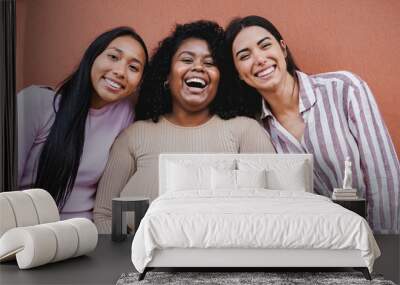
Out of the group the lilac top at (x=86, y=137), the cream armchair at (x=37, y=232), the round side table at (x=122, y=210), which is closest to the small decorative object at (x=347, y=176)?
the round side table at (x=122, y=210)

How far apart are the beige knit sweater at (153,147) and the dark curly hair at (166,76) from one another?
4.7 inches

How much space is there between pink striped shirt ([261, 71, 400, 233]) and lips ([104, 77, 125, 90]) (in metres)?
1.59

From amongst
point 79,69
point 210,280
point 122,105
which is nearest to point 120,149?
point 122,105

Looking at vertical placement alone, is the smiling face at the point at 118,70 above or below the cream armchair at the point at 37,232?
above

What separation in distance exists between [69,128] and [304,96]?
102 inches

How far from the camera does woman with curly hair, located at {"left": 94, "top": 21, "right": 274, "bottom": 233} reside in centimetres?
655

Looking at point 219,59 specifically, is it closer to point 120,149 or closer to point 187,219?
point 120,149

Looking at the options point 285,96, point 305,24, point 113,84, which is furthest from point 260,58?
point 113,84

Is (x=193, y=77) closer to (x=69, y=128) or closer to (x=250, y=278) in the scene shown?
(x=69, y=128)

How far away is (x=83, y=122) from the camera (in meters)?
6.67

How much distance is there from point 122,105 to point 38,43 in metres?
1.17

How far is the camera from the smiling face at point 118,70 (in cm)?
661

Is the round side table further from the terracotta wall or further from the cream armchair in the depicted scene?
the terracotta wall

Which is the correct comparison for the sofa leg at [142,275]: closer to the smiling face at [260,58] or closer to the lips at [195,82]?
the lips at [195,82]
